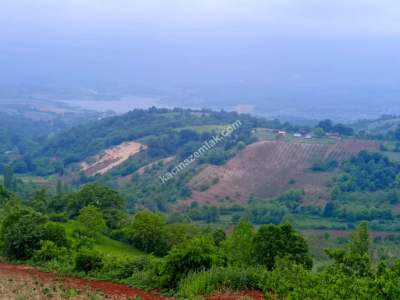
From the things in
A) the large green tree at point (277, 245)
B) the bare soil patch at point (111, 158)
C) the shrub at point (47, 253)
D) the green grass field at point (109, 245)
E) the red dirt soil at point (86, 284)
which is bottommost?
the bare soil patch at point (111, 158)

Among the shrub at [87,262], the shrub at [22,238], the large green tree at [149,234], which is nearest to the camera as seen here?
the shrub at [87,262]

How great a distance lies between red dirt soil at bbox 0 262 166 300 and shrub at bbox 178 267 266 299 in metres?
1.29

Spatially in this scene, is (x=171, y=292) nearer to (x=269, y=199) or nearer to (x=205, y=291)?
(x=205, y=291)

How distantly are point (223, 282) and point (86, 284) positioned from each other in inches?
193

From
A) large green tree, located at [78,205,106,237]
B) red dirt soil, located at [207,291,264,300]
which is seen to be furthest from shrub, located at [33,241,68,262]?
large green tree, located at [78,205,106,237]

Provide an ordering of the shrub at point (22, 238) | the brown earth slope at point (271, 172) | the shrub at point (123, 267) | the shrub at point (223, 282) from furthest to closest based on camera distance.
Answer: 1. the brown earth slope at point (271, 172)
2. the shrub at point (22, 238)
3. the shrub at point (123, 267)
4. the shrub at point (223, 282)

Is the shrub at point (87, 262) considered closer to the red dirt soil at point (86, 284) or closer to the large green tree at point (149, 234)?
the red dirt soil at point (86, 284)

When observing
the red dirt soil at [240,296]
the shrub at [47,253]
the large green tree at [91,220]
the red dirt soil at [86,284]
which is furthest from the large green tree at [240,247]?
the large green tree at [91,220]

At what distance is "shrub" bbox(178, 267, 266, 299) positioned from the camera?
17.4 meters

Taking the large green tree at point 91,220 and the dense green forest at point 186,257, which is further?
the large green tree at point 91,220

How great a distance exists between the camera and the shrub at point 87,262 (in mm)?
22328

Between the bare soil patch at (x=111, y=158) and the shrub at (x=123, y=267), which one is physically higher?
the shrub at (x=123, y=267)

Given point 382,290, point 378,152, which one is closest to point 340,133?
point 378,152

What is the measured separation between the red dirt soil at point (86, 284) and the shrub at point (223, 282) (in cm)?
129
